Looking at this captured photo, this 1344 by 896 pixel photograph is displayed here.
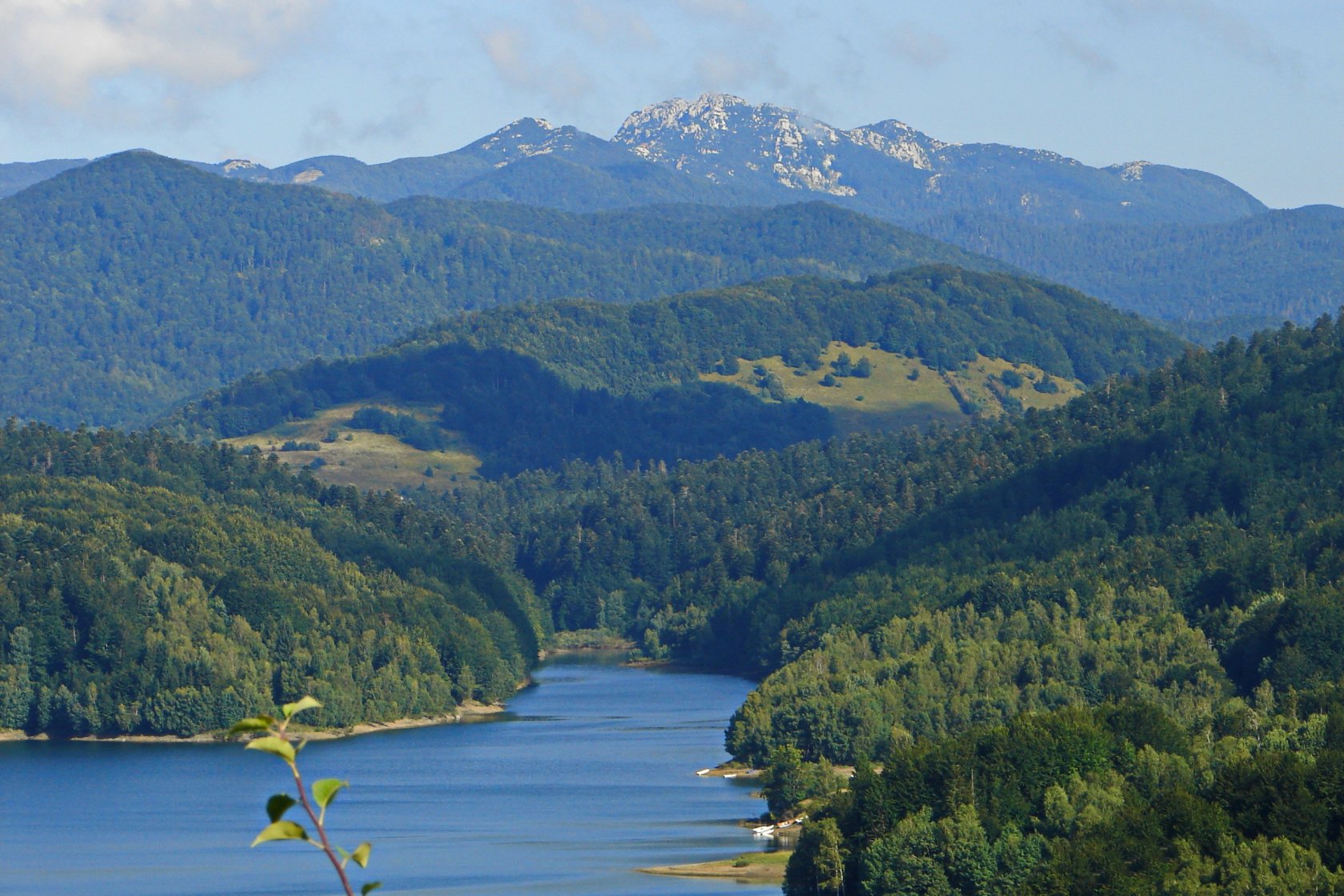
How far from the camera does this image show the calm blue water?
115 m

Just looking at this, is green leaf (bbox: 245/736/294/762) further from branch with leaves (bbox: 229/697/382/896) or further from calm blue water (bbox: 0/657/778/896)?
calm blue water (bbox: 0/657/778/896)

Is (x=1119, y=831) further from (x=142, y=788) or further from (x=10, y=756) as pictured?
(x=10, y=756)

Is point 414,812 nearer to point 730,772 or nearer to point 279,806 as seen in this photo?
point 730,772

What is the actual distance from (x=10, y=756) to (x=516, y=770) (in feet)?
132

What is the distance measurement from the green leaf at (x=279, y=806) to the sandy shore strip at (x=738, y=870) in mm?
86758

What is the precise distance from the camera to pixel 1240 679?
157250mm

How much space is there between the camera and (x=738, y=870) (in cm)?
11381

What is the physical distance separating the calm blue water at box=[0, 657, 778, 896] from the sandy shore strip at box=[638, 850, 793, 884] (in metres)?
1.52

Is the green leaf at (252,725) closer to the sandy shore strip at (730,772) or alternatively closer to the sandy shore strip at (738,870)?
the sandy shore strip at (738,870)

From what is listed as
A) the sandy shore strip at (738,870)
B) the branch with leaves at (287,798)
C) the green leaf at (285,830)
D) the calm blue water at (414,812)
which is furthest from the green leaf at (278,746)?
the sandy shore strip at (738,870)

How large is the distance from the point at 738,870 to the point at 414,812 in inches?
1256

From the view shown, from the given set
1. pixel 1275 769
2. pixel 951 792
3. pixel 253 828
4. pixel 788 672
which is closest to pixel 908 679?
pixel 788 672

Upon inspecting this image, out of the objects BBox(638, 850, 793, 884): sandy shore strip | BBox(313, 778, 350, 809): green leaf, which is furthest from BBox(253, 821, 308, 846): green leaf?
BBox(638, 850, 793, 884): sandy shore strip

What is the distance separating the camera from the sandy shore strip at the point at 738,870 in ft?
368
